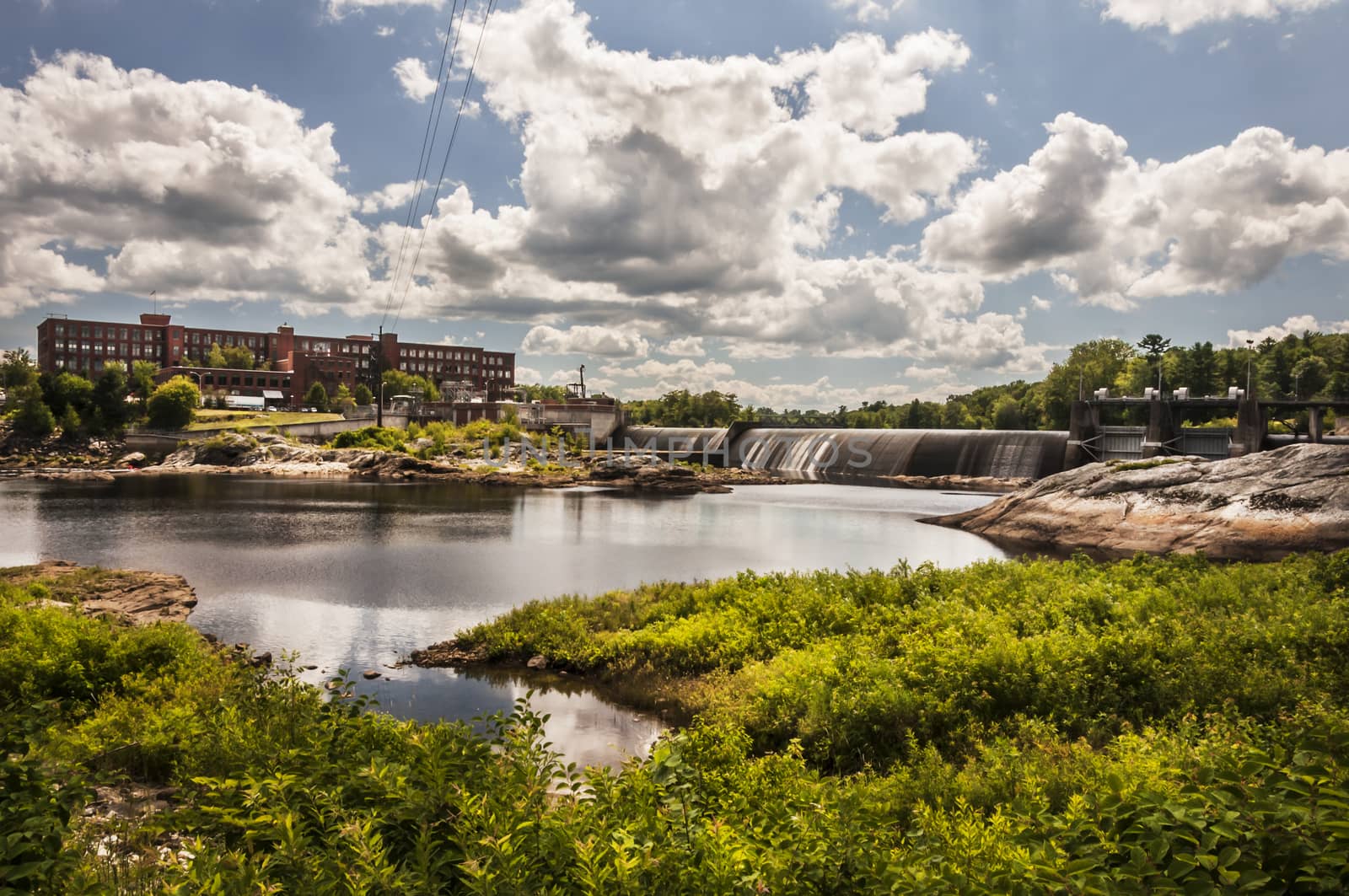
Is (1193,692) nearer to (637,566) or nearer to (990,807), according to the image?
(990,807)

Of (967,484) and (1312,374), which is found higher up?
(1312,374)

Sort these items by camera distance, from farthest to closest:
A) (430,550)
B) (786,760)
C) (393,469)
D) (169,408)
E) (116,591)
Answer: (169,408) < (393,469) < (430,550) < (116,591) < (786,760)

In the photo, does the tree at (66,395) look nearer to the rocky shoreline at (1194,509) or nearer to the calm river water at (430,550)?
the calm river water at (430,550)

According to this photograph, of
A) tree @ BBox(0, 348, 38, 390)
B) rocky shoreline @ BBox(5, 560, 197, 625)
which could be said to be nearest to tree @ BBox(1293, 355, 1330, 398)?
rocky shoreline @ BBox(5, 560, 197, 625)

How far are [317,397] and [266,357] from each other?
54.1 meters

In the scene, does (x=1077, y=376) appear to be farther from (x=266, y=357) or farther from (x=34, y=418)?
(x=266, y=357)

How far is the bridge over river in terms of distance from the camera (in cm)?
5559

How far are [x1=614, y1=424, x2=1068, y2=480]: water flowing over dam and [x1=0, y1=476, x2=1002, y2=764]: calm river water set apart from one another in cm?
938

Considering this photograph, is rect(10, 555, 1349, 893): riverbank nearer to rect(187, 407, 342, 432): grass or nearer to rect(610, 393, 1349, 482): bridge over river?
rect(610, 393, 1349, 482): bridge over river

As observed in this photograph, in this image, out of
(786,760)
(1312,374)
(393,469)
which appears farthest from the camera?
(1312,374)

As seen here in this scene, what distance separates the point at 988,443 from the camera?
229ft

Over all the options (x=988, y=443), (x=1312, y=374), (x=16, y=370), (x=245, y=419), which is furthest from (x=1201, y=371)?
(x=16, y=370)

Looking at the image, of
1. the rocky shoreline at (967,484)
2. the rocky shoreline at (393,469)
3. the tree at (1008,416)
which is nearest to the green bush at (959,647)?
the rocky shoreline at (967,484)

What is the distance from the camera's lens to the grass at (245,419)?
97.2 m
